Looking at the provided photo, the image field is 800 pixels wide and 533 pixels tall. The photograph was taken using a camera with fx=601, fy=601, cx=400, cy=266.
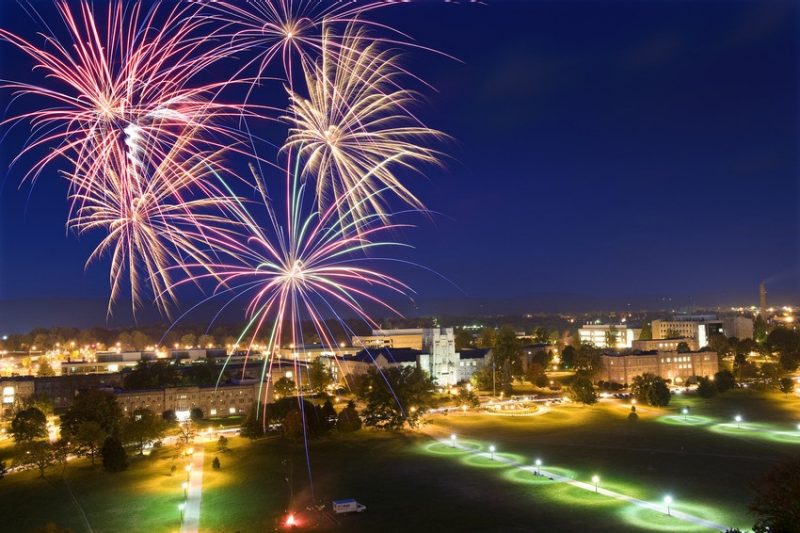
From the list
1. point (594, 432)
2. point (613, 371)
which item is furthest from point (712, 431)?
point (613, 371)

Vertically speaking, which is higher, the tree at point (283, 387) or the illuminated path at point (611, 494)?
the tree at point (283, 387)

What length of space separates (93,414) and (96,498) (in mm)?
9022

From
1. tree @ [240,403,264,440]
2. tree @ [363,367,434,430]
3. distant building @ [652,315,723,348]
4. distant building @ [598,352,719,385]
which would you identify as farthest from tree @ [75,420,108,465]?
distant building @ [652,315,723,348]

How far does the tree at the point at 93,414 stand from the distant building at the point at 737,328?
8788 centimetres

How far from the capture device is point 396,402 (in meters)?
36.2

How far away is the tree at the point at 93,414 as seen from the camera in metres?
30.6

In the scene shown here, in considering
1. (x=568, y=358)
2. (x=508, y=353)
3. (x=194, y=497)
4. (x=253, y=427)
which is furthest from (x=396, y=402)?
(x=568, y=358)

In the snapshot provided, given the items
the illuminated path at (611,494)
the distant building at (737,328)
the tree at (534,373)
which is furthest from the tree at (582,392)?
the distant building at (737,328)

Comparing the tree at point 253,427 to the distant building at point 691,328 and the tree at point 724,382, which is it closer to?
the tree at point 724,382

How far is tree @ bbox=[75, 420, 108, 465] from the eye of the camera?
29.0m

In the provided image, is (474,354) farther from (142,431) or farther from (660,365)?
(142,431)

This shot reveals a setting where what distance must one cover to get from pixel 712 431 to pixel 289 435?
2389 centimetres

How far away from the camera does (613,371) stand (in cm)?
5559

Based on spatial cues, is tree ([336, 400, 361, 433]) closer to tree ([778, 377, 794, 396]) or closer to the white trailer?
the white trailer
